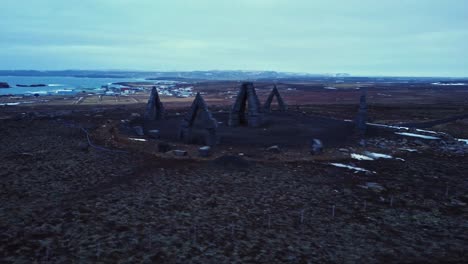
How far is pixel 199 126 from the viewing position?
27.5m

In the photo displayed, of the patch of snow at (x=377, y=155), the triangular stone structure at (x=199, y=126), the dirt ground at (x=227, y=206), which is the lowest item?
the dirt ground at (x=227, y=206)

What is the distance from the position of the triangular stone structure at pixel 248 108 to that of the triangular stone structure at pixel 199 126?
604 cm

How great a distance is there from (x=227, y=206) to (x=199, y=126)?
14002 millimetres

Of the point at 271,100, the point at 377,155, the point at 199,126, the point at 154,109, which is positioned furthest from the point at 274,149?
the point at 271,100

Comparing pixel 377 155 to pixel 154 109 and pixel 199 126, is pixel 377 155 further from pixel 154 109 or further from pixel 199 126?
pixel 154 109

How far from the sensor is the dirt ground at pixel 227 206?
10.5m

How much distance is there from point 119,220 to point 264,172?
27.4ft

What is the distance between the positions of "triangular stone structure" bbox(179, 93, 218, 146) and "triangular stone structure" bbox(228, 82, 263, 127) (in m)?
6.04

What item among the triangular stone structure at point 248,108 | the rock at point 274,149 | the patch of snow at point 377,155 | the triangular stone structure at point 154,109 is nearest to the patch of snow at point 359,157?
the patch of snow at point 377,155

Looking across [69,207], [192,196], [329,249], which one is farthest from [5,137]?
[329,249]

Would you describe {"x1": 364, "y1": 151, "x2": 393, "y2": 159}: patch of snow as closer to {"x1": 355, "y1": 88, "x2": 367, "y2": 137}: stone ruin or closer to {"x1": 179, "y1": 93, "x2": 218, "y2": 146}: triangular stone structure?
{"x1": 355, "y1": 88, "x2": 367, "y2": 137}: stone ruin

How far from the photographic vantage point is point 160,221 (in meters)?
12.4

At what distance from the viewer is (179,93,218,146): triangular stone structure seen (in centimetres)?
2531

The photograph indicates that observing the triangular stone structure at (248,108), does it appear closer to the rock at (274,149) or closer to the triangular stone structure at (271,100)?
the rock at (274,149)
